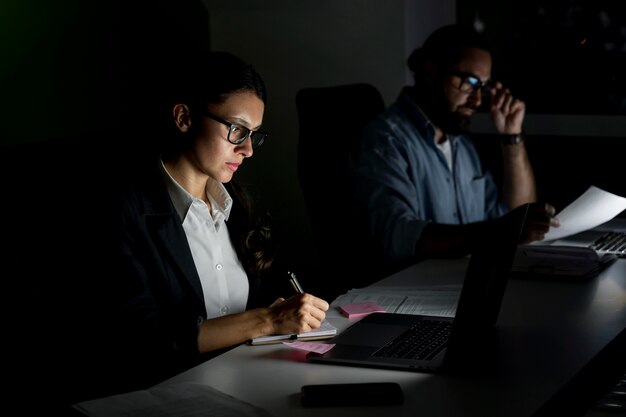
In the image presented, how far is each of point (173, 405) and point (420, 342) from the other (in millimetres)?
543

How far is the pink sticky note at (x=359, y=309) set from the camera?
7.04 ft

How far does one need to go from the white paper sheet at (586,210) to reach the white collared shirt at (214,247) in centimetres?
93

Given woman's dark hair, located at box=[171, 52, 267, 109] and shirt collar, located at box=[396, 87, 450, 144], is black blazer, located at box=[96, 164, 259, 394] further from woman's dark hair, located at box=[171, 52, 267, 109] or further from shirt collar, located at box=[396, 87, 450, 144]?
shirt collar, located at box=[396, 87, 450, 144]

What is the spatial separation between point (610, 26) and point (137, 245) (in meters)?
2.58

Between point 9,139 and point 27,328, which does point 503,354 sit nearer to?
point 27,328

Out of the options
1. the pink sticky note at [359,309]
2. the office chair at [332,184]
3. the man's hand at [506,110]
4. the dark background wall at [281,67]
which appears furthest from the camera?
the dark background wall at [281,67]

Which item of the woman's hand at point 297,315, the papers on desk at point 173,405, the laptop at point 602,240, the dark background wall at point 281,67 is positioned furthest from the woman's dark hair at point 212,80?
the dark background wall at point 281,67

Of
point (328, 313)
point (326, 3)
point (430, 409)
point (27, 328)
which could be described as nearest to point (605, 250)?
point (328, 313)

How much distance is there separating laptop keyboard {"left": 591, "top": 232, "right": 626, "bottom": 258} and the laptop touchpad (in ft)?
3.12

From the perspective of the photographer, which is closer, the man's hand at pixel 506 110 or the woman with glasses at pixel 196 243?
the woman with glasses at pixel 196 243

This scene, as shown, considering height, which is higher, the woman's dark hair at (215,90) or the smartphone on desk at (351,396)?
the woman's dark hair at (215,90)

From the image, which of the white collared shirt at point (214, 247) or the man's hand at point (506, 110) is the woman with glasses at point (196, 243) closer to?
the white collared shirt at point (214, 247)

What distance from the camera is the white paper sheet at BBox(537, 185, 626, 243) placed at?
275cm

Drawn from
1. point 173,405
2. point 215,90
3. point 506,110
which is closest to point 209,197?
point 215,90
